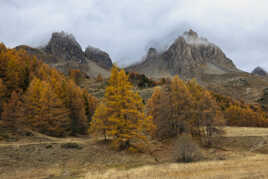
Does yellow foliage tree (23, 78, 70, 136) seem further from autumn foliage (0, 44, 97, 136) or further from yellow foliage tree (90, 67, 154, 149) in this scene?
yellow foliage tree (90, 67, 154, 149)

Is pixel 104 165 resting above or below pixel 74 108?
below

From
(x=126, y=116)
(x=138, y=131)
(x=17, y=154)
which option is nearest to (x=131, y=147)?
(x=138, y=131)

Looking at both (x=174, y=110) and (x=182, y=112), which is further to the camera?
(x=174, y=110)

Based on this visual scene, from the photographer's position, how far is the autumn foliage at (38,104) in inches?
1162

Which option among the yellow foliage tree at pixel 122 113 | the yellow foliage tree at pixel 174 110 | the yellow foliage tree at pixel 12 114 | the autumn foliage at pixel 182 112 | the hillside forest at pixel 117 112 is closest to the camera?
the yellow foliage tree at pixel 122 113

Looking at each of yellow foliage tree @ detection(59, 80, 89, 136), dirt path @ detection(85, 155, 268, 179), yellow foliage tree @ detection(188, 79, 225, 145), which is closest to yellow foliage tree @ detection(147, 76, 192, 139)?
yellow foliage tree @ detection(188, 79, 225, 145)


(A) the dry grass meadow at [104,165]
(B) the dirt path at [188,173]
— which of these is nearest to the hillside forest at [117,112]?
(A) the dry grass meadow at [104,165]

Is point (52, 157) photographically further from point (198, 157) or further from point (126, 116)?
point (198, 157)

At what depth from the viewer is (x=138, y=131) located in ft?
76.4

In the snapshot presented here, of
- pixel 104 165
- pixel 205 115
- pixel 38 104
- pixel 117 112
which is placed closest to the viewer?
pixel 104 165

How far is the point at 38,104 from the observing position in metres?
32.0

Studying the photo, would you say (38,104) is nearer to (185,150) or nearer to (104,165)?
(104,165)

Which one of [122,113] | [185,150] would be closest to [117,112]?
[122,113]

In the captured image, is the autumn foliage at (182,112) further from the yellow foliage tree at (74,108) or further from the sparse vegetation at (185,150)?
the yellow foliage tree at (74,108)
